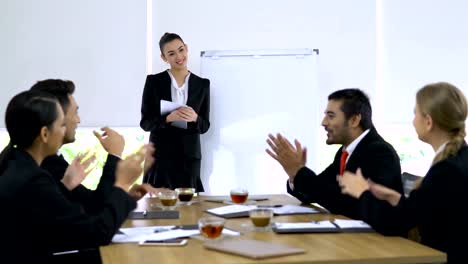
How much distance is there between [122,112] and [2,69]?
0.94 meters

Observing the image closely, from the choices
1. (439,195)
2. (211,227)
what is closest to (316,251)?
(211,227)

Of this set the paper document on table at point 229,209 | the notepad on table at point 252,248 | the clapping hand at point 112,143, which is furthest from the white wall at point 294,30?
the notepad on table at point 252,248

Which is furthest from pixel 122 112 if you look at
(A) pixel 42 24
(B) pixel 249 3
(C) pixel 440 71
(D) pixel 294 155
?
(C) pixel 440 71

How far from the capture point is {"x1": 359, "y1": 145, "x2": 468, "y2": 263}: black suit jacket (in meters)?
2.11

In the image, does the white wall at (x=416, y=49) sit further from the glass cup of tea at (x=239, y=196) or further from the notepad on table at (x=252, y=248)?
the notepad on table at (x=252, y=248)

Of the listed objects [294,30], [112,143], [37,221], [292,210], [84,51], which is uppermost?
[294,30]

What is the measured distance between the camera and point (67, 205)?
1933mm

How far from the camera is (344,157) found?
3152mm

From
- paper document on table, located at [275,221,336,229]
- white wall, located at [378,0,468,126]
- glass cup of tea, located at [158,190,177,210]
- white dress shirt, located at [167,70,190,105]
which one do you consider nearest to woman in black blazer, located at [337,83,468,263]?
paper document on table, located at [275,221,336,229]

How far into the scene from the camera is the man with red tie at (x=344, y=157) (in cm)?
277

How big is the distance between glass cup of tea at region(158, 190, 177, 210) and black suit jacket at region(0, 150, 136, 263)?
819mm

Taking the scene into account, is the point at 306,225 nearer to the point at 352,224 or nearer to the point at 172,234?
the point at 352,224

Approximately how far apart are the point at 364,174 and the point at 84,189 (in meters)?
1.30

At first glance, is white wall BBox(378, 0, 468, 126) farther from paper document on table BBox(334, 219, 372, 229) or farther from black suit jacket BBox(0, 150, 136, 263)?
black suit jacket BBox(0, 150, 136, 263)
